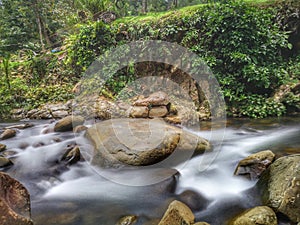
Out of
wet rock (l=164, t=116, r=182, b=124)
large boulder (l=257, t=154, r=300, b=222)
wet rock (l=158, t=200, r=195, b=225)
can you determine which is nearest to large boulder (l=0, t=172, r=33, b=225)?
wet rock (l=158, t=200, r=195, b=225)

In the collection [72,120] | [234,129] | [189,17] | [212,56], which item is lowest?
[234,129]

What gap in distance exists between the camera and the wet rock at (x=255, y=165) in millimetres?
3604

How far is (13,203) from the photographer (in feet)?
8.55

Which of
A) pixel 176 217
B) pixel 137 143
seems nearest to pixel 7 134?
pixel 137 143

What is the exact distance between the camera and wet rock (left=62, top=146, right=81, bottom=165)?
459 cm

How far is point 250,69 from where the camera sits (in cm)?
802

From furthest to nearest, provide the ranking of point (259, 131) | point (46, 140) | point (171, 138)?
point (259, 131), point (46, 140), point (171, 138)

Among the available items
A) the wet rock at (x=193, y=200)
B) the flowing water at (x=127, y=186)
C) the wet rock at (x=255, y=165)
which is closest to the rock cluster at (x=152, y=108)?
the flowing water at (x=127, y=186)

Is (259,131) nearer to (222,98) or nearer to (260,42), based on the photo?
(222,98)

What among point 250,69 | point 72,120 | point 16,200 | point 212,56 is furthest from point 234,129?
point 16,200

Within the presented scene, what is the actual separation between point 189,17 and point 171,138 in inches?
253

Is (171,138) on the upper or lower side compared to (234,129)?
upper

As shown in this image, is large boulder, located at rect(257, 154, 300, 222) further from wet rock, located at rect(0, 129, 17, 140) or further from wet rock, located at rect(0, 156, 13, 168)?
wet rock, located at rect(0, 129, 17, 140)

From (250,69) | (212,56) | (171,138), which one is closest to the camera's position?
(171,138)
